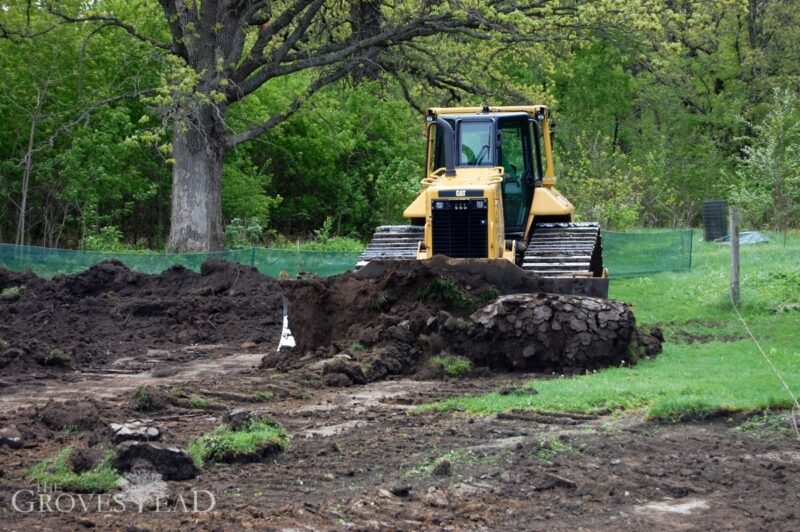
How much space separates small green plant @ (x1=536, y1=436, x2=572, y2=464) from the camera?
8.12 metres

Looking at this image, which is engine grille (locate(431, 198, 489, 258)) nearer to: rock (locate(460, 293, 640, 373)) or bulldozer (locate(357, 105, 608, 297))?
bulldozer (locate(357, 105, 608, 297))

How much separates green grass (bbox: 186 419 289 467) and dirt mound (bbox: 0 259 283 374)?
603 cm

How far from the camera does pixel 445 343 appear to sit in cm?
1320

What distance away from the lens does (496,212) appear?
14750 millimetres

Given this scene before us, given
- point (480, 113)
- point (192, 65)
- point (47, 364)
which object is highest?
point (192, 65)

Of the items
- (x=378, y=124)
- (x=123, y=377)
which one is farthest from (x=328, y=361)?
(x=378, y=124)

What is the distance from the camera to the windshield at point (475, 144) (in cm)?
1566

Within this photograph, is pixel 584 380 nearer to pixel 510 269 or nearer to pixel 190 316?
pixel 510 269

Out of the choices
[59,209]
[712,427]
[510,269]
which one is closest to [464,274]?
[510,269]

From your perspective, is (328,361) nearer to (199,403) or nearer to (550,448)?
(199,403)

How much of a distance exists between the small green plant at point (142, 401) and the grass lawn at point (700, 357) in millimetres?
2724

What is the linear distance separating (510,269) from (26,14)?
1727cm

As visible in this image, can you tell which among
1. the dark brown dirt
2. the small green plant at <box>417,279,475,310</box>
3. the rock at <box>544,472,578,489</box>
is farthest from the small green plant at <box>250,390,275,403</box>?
the rock at <box>544,472,578,489</box>

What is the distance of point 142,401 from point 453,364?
3719mm
